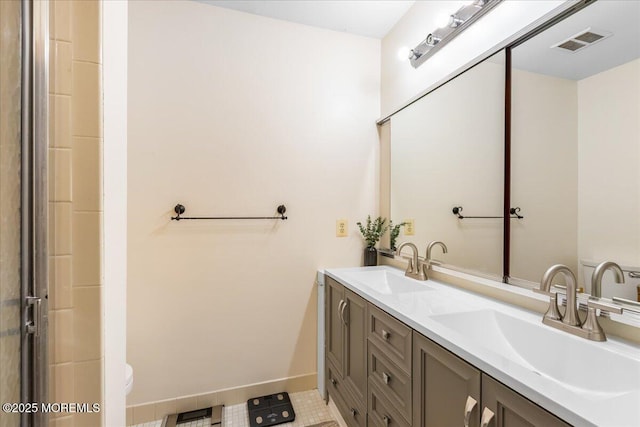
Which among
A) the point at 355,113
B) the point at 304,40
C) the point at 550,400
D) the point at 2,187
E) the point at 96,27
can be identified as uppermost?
the point at 304,40

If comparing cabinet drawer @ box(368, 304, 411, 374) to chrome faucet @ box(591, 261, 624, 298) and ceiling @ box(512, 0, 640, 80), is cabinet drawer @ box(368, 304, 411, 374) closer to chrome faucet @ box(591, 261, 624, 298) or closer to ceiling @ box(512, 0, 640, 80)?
chrome faucet @ box(591, 261, 624, 298)

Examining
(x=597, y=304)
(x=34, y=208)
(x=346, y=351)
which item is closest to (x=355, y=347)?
(x=346, y=351)

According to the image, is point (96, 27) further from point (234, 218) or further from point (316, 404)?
point (316, 404)

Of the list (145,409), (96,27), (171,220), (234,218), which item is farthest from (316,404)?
(96,27)

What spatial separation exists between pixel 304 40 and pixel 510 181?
1.60 meters

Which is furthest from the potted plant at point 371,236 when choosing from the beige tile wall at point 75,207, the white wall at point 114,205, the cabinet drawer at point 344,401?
the beige tile wall at point 75,207

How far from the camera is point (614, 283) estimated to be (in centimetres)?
91

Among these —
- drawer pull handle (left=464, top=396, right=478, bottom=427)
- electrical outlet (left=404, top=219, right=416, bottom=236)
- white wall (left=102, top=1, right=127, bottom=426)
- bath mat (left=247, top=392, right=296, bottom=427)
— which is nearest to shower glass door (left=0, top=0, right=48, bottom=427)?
white wall (left=102, top=1, right=127, bottom=426)

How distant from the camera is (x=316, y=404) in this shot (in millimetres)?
1897

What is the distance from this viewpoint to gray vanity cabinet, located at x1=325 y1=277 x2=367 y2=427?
144cm

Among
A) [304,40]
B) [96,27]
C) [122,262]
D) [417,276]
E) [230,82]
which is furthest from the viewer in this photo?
[304,40]

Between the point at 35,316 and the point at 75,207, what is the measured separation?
233 millimetres

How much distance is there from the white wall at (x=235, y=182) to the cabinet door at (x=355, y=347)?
50 centimetres

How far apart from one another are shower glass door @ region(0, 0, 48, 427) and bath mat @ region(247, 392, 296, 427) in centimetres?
136
